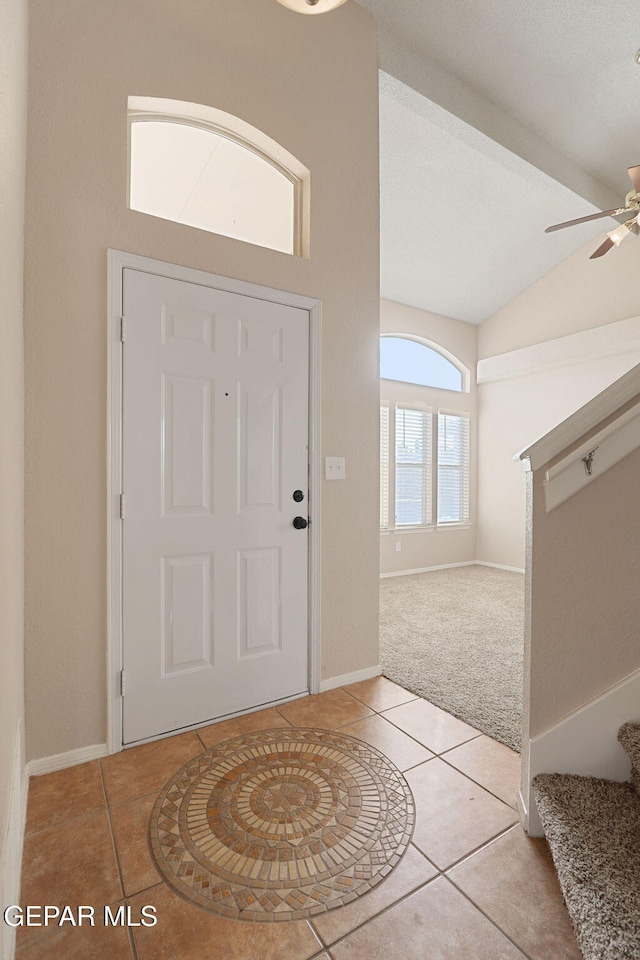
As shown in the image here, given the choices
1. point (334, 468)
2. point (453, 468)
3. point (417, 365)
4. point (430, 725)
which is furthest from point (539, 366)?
point (430, 725)

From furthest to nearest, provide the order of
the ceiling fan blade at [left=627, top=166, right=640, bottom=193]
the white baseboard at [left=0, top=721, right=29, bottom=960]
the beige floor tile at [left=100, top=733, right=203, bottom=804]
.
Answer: the ceiling fan blade at [left=627, top=166, right=640, bottom=193] < the beige floor tile at [left=100, top=733, right=203, bottom=804] < the white baseboard at [left=0, top=721, right=29, bottom=960]

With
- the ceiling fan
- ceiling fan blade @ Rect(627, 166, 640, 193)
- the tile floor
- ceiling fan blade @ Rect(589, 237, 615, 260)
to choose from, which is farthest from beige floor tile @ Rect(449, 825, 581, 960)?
ceiling fan blade @ Rect(589, 237, 615, 260)

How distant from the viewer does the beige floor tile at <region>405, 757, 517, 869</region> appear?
4.79 ft

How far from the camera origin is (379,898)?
1.28 meters

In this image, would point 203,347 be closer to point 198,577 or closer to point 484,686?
point 198,577

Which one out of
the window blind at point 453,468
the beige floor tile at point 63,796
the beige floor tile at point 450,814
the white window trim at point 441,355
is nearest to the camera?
the beige floor tile at point 450,814

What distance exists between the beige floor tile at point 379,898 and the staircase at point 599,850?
1.26 ft

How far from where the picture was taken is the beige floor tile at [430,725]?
204cm

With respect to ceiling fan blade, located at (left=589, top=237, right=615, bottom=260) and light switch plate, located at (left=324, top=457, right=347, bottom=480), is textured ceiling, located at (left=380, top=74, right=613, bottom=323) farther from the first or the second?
light switch plate, located at (left=324, top=457, right=347, bottom=480)

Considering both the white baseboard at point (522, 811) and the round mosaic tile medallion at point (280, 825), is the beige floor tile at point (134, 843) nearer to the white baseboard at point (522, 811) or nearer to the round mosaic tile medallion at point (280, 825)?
the round mosaic tile medallion at point (280, 825)

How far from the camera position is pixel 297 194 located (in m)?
2.55

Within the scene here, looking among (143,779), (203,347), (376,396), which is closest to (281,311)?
(203,347)

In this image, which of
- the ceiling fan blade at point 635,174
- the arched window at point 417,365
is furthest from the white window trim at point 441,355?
the ceiling fan blade at point 635,174

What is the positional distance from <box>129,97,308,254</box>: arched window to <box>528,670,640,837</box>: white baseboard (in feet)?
8.07
